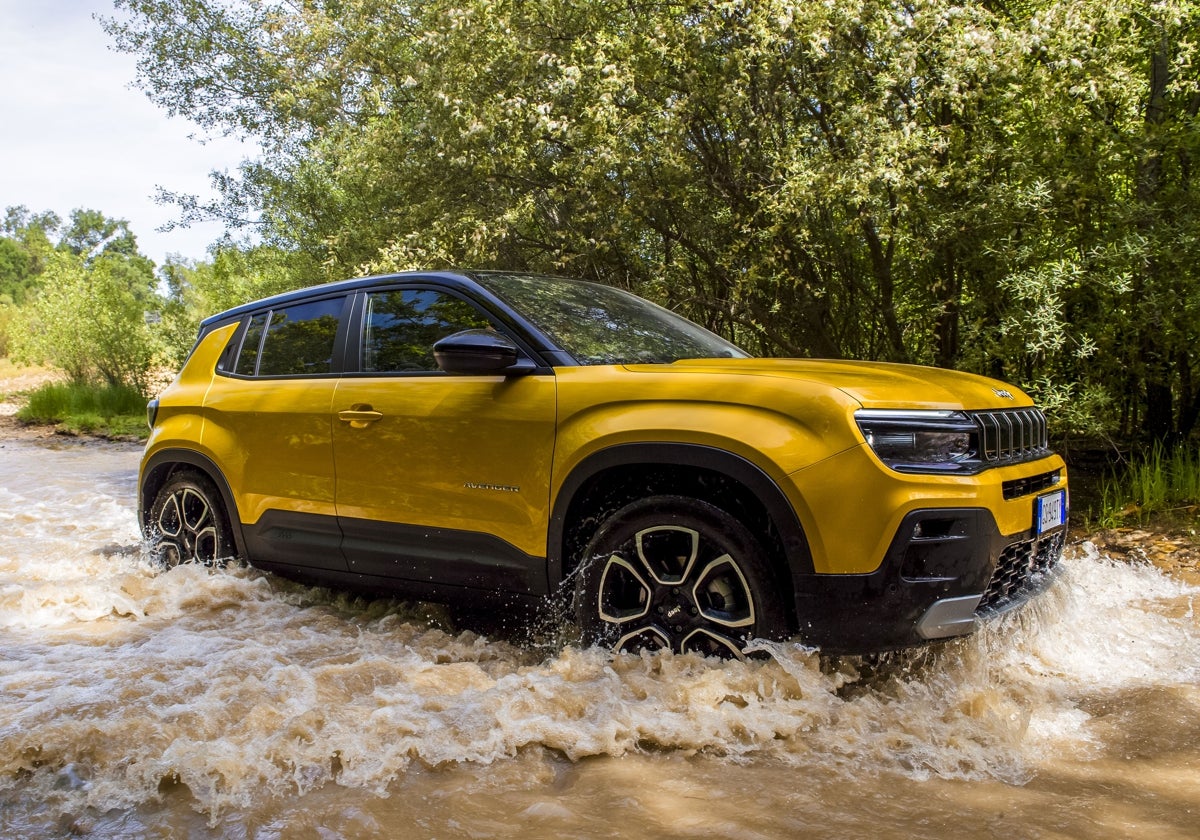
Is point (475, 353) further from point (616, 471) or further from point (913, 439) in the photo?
point (913, 439)

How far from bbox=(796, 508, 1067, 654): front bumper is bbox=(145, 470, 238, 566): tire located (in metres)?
3.11

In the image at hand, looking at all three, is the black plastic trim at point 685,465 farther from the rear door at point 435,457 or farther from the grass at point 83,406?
the grass at point 83,406

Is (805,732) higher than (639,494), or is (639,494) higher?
(639,494)

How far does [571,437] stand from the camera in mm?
3490

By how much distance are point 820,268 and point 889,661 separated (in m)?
5.85

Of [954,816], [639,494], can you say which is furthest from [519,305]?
[954,816]

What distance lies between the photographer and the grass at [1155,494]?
6113 mm

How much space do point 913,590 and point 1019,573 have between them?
626 mm

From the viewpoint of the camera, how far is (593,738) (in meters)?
3.04

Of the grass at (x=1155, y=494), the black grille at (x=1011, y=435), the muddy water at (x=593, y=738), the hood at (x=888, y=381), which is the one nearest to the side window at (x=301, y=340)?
the muddy water at (x=593, y=738)

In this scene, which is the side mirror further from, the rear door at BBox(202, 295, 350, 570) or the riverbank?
the riverbank

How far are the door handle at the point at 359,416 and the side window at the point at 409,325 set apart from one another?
20cm

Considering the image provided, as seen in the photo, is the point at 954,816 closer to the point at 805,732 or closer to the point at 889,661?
the point at 805,732

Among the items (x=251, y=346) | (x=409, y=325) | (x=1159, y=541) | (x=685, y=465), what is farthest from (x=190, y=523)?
(x=1159, y=541)
